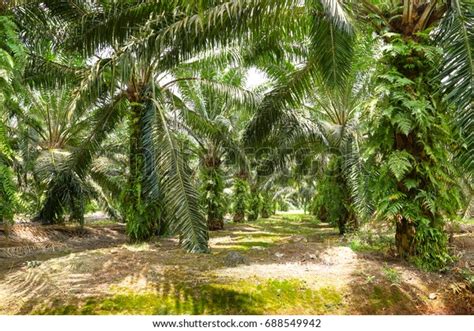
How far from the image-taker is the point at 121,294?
12.3 ft

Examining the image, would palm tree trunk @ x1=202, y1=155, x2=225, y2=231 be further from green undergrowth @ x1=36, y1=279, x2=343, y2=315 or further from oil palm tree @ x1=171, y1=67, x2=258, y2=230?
green undergrowth @ x1=36, y1=279, x2=343, y2=315

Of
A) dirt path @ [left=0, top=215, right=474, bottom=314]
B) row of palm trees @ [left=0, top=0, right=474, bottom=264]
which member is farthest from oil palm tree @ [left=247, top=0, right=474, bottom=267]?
dirt path @ [left=0, top=215, right=474, bottom=314]

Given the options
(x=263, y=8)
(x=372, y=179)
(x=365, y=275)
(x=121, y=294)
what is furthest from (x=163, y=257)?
(x=263, y=8)

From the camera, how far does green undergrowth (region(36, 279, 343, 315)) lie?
137 inches

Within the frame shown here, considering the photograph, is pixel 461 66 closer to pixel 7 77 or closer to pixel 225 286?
pixel 225 286

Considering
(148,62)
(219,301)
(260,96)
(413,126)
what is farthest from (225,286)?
(260,96)

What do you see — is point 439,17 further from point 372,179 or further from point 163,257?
point 163,257

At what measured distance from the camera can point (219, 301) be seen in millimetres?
3668

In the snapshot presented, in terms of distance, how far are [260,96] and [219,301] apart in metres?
5.37

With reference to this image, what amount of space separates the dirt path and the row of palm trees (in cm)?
54

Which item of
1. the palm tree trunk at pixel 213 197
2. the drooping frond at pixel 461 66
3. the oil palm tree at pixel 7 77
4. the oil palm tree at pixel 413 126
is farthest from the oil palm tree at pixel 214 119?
the drooping frond at pixel 461 66
